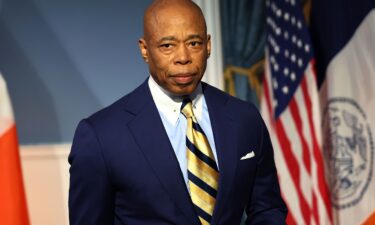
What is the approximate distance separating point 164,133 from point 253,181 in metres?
0.23

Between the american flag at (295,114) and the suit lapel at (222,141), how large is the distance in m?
1.28

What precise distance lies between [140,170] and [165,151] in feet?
0.20

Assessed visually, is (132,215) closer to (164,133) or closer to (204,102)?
(164,133)

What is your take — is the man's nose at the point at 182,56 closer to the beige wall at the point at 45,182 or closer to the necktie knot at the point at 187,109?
the necktie knot at the point at 187,109

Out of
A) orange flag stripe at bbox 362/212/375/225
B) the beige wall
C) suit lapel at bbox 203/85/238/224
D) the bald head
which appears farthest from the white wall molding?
the bald head

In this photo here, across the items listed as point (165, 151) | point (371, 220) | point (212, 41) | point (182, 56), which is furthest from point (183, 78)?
point (371, 220)

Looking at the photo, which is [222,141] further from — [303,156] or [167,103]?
[303,156]

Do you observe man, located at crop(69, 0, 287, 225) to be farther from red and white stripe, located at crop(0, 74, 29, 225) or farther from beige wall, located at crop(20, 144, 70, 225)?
beige wall, located at crop(20, 144, 70, 225)

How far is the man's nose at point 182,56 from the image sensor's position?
44.6 inches

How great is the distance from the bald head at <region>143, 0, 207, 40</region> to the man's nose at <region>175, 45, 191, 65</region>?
2.4 inches

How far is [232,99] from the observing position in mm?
1325

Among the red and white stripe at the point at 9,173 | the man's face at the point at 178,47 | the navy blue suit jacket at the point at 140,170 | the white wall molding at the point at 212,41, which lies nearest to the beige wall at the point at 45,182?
the red and white stripe at the point at 9,173

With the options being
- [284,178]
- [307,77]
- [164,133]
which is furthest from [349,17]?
[164,133]

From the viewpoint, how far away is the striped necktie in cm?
117
